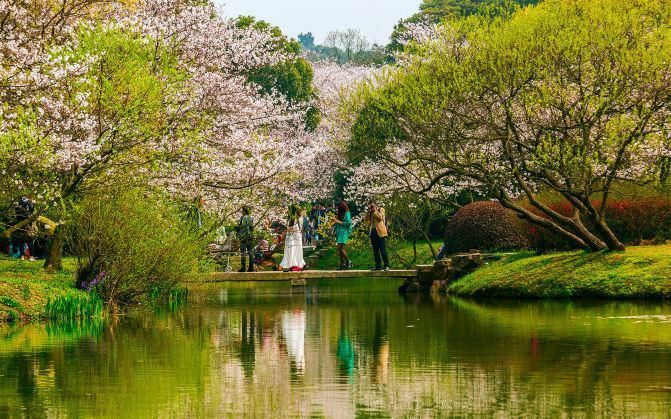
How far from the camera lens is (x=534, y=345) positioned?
1634 cm

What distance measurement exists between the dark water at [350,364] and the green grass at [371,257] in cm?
2079

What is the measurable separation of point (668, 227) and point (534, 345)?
14.7 metres

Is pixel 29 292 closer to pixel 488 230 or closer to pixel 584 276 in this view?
pixel 584 276

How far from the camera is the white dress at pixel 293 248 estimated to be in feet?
113

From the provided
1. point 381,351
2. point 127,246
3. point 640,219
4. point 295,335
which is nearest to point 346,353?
point 381,351

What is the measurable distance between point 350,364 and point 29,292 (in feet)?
28.8

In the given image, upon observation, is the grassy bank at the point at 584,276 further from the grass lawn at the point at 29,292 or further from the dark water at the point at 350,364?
the grass lawn at the point at 29,292

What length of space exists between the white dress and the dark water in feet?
34.9

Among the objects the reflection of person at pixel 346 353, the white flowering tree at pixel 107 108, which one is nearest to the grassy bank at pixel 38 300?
the white flowering tree at pixel 107 108

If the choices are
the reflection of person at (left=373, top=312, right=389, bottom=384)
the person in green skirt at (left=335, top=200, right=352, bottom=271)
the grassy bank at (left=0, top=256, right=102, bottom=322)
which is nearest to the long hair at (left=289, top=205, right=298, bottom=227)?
the person in green skirt at (left=335, top=200, right=352, bottom=271)

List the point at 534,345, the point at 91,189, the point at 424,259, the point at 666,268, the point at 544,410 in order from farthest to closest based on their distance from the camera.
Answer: the point at 424,259 → the point at 666,268 → the point at 91,189 → the point at 534,345 → the point at 544,410

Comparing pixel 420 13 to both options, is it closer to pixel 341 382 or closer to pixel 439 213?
pixel 439 213

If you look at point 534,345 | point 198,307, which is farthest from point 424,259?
point 534,345

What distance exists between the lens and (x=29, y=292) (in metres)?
21.4
